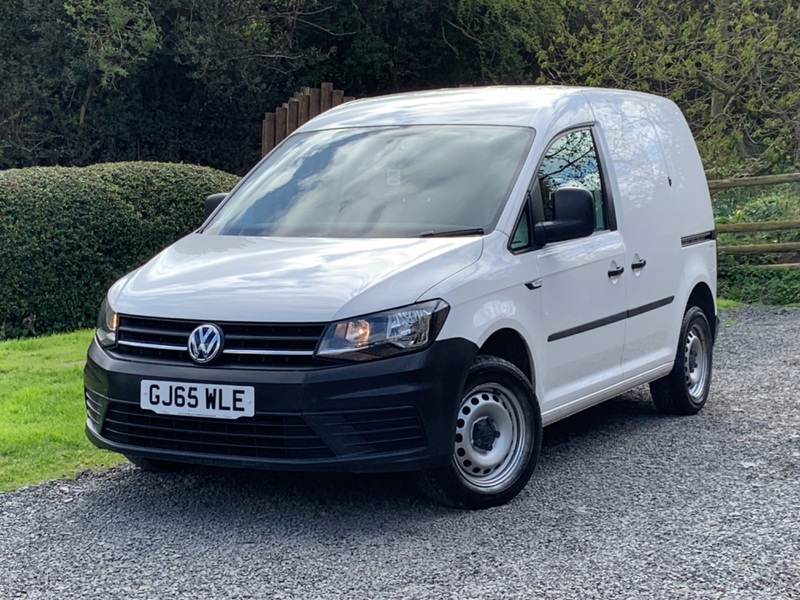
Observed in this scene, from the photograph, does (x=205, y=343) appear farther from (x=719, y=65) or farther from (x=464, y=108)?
(x=719, y=65)

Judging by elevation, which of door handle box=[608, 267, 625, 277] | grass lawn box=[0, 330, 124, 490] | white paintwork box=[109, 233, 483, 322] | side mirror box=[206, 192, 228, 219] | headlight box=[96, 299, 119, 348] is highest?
side mirror box=[206, 192, 228, 219]

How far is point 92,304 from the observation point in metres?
11.6

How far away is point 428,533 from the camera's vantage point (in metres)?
4.97

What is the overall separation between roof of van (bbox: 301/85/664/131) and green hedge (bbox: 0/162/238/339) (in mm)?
5032

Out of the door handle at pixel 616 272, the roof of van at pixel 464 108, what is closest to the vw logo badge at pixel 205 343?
the roof of van at pixel 464 108

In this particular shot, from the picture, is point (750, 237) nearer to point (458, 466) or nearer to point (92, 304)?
point (92, 304)

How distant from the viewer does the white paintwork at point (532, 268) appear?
500cm

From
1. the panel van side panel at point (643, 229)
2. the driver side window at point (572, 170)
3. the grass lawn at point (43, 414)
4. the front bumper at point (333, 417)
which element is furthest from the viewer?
the panel van side panel at point (643, 229)

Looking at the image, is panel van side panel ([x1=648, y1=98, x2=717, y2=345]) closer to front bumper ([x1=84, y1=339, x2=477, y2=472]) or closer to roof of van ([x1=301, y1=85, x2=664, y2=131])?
roof of van ([x1=301, y1=85, x2=664, y2=131])

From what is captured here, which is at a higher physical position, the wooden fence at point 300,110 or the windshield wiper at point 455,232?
the wooden fence at point 300,110

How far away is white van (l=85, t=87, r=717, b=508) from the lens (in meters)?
4.83

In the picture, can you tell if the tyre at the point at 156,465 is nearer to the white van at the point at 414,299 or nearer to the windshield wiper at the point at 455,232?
the white van at the point at 414,299

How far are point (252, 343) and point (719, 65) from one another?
13635 mm

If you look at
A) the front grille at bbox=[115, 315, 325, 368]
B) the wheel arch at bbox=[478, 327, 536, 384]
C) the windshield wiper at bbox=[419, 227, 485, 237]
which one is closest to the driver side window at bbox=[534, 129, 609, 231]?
the windshield wiper at bbox=[419, 227, 485, 237]
